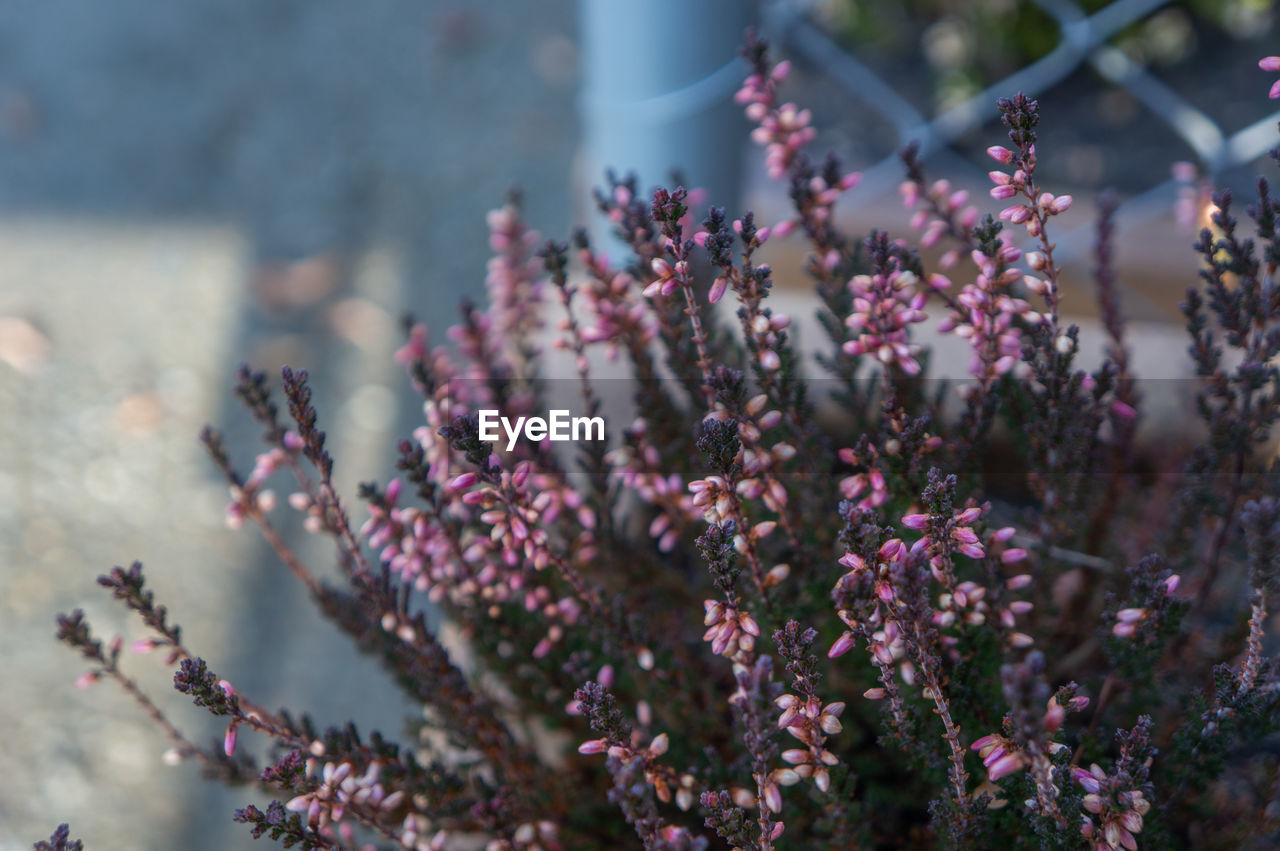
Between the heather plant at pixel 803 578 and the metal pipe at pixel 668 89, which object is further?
the metal pipe at pixel 668 89

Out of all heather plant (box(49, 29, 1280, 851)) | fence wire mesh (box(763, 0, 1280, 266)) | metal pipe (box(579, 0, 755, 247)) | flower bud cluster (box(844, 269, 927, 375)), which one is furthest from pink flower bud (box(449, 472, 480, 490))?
fence wire mesh (box(763, 0, 1280, 266))

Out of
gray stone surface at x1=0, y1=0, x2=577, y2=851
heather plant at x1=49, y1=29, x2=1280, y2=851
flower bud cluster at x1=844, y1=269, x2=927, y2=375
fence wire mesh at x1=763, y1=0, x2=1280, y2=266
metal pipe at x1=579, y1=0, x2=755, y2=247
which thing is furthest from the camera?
fence wire mesh at x1=763, y1=0, x2=1280, y2=266

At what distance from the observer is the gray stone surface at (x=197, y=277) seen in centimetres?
260

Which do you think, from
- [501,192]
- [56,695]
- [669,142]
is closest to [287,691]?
Result: [56,695]

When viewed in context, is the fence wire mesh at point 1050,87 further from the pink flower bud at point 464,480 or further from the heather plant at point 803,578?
the pink flower bud at point 464,480

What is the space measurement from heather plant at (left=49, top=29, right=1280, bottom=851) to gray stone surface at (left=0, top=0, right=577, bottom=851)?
125 cm

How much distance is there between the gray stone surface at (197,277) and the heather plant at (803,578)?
1246 millimetres

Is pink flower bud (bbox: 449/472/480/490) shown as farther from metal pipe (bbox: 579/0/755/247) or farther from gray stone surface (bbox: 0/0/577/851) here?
gray stone surface (bbox: 0/0/577/851)

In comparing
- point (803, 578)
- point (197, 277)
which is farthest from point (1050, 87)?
point (197, 277)

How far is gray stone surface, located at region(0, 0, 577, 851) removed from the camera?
2.60 meters

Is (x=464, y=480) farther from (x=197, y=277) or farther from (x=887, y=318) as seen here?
(x=197, y=277)

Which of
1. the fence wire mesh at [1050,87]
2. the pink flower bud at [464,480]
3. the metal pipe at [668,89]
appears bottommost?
the pink flower bud at [464,480]

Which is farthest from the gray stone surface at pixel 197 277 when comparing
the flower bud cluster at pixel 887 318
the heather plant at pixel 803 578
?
the flower bud cluster at pixel 887 318

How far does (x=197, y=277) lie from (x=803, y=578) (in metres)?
2.94
